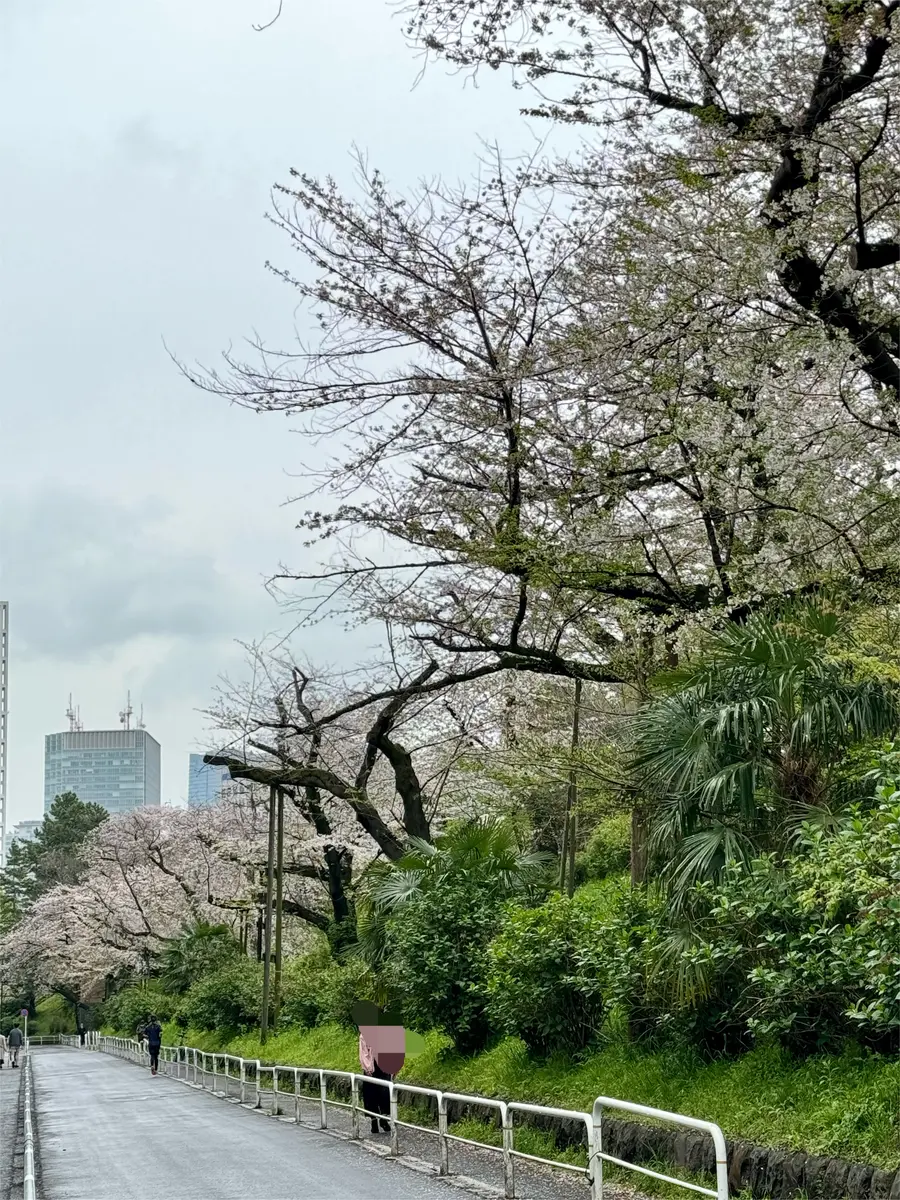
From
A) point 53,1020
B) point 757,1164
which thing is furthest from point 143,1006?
point 757,1164

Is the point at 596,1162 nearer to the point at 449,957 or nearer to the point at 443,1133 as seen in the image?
the point at 443,1133

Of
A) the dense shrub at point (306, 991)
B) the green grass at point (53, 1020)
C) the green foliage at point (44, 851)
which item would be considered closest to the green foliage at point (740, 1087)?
the dense shrub at point (306, 991)

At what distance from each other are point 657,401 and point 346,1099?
12.9m

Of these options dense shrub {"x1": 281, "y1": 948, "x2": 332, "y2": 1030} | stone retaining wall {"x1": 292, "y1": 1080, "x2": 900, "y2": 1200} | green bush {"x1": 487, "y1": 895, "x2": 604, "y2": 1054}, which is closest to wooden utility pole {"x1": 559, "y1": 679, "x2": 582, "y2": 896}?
green bush {"x1": 487, "y1": 895, "x2": 604, "y2": 1054}

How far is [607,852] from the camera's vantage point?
2717 centimetres

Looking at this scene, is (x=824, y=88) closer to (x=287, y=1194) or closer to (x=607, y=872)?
(x=287, y=1194)

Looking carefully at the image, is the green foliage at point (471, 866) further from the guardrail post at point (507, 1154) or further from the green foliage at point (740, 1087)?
the guardrail post at point (507, 1154)

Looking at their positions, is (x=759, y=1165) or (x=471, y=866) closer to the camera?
(x=759, y=1165)

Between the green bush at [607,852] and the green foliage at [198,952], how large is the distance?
16.5 metres

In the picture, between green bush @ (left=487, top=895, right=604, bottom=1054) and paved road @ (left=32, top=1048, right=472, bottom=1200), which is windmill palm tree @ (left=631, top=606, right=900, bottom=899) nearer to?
green bush @ (left=487, top=895, right=604, bottom=1054)

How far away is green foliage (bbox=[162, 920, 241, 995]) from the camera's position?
4075cm

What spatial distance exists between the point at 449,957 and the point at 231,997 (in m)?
21.0

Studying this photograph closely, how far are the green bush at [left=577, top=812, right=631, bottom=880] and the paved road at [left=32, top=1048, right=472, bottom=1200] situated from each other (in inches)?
346

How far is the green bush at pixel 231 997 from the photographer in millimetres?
33719
